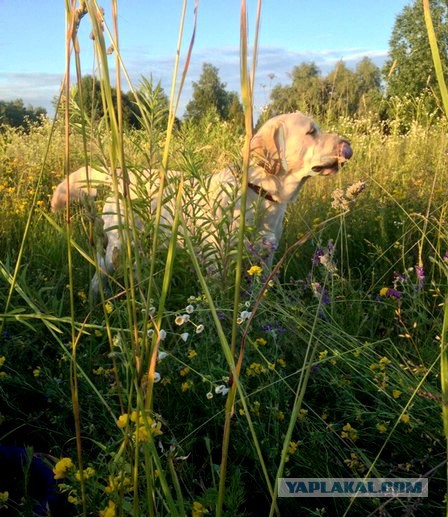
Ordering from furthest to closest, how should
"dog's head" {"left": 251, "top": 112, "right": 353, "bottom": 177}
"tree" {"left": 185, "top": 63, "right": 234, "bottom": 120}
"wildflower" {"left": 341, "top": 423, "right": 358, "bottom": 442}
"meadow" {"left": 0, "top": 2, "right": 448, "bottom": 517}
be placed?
"tree" {"left": 185, "top": 63, "right": 234, "bottom": 120} < "dog's head" {"left": 251, "top": 112, "right": 353, "bottom": 177} < "wildflower" {"left": 341, "top": 423, "right": 358, "bottom": 442} < "meadow" {"left": 0, "top": 2, "right": 448, "bottom": 517}

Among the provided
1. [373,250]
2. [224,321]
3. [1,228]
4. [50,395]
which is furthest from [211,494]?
[1,228]

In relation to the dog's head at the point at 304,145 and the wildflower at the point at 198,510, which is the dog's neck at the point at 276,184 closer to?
the dog's head at the point at 304,145

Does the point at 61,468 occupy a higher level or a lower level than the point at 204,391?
higher

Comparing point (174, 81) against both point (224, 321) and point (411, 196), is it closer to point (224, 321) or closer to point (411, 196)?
point (224, 321)

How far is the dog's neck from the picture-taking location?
2932mm

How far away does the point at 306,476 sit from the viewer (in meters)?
1.17

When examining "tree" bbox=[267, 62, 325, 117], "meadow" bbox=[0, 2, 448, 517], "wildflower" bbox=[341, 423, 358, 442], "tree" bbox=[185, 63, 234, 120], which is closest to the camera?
"meadow" bbox=[0, 2, 448, 517]

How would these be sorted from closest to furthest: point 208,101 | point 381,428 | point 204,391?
point 381,428 → point 204,391 → point 208,101

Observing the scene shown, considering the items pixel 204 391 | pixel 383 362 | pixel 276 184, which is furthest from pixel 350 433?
pixel 276 184

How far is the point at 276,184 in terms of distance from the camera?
2.96 m

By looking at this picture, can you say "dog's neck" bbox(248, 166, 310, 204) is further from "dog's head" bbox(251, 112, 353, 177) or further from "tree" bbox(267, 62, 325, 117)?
"tree" bbox(267, 62, 325, 117)

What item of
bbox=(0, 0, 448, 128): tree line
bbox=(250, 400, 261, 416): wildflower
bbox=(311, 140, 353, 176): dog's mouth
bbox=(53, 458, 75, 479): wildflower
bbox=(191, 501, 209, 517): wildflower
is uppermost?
bbox=(0, 0, 448, 128): tree line

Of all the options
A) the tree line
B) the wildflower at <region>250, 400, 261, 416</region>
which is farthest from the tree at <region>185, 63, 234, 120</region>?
the wildflower at <region>250, 400, 261, 416</region>

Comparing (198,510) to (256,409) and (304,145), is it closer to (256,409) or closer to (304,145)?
(256,409)
